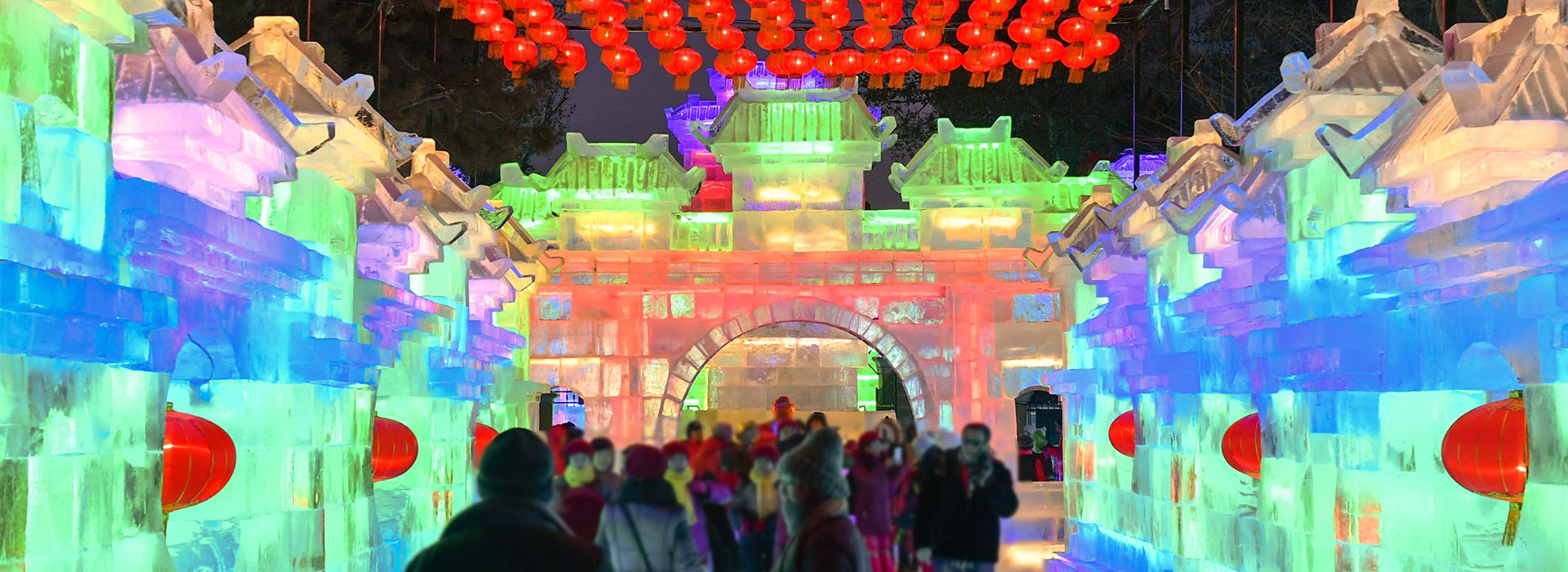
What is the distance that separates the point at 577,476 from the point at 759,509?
0.52m

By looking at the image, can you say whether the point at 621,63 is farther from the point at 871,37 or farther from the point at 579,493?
the point at 579,493

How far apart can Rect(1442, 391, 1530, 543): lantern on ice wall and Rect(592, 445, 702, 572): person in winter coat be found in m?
4.20

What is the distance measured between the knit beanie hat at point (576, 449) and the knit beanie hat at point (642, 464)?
0.12 metres

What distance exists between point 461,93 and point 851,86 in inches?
326

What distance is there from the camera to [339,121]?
31.2ft

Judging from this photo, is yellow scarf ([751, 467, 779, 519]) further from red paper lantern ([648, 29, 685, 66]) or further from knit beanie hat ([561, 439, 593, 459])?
red paper lantern ([648, 29, 685, 66])

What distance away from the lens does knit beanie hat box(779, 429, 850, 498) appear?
165 inches

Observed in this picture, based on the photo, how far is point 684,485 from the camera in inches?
165

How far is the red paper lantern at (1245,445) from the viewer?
10.4 metres

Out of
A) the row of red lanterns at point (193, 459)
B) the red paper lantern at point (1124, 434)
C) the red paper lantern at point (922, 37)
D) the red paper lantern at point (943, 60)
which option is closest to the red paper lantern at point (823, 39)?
the red paper lantern at point (922, 37)

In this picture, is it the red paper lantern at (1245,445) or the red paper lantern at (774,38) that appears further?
the red paper lantern at (774,38)

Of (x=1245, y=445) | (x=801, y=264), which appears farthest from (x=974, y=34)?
(x=801, y=264)

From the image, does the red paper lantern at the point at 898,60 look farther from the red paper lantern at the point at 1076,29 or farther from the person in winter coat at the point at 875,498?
the person in winter coat at the point at 875,498

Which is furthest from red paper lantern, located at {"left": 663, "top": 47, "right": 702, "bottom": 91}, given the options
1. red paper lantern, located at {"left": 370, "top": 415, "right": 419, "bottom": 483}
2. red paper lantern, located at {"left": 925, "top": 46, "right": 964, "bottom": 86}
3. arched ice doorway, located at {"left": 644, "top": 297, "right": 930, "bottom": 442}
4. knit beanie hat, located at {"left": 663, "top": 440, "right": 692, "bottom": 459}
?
knit beanie hat, located at {"left": 663, "top": 440, "right": 692, "bottom": 459}
